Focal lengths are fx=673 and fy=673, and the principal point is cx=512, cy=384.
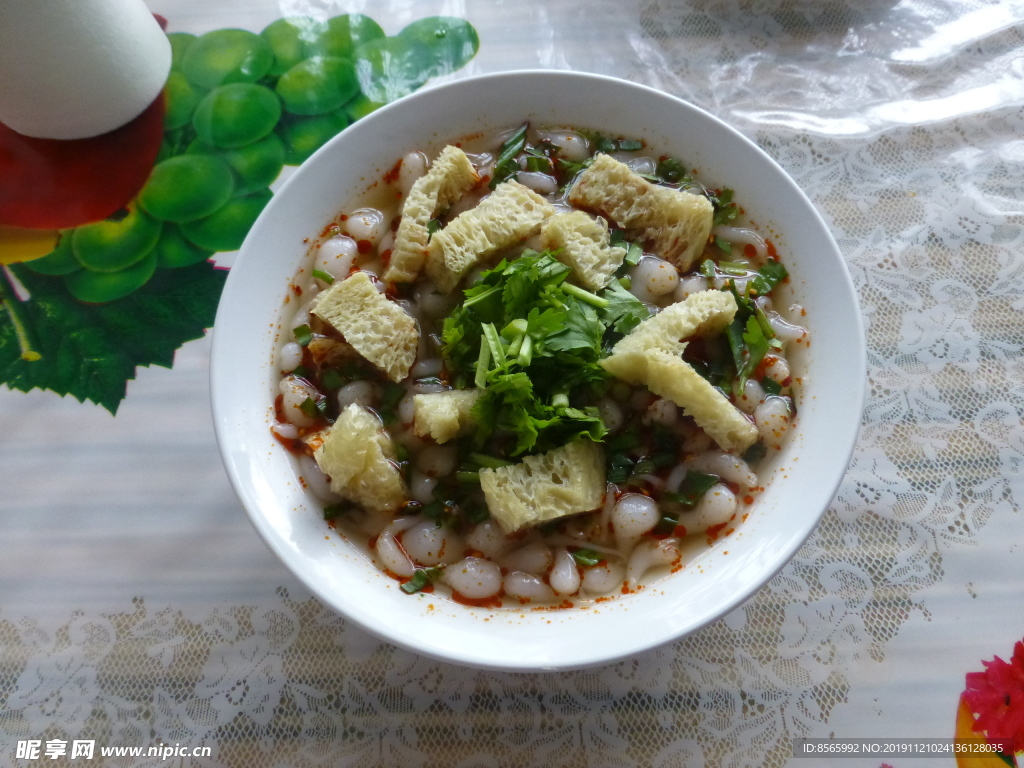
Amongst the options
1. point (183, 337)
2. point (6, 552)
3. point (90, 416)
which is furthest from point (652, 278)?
point (6, 552)

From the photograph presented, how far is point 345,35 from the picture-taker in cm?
184

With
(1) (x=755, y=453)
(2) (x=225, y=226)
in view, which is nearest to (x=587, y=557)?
(1) (x=755, y=453)

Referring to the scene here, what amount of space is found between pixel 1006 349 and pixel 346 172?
157 centimetres

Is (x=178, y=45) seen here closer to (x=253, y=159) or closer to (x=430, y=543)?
(x=253, y=159)

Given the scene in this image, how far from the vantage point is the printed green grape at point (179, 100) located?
5.79 ft

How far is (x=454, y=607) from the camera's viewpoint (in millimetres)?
1282

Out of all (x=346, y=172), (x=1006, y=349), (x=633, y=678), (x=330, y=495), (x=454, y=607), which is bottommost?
(x=633, y=678)

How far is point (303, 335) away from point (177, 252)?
527 millimetres

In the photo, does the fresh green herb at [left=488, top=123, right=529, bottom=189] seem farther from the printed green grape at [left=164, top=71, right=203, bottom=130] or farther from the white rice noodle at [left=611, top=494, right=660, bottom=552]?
the printed green grape at [left=164, top=71, right=203, bottom=130]

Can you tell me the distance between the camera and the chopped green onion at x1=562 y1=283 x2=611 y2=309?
130 cm

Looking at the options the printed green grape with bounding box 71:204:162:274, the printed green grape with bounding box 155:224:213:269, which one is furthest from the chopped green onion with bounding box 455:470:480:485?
the printed green grape with bounding box 71:204:162:274

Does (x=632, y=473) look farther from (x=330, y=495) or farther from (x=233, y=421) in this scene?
(x=233, y=421)

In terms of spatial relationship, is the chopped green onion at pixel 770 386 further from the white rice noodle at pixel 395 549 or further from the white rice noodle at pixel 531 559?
the white rice noodle at pixel 395 549

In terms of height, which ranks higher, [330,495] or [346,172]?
[346,172]
